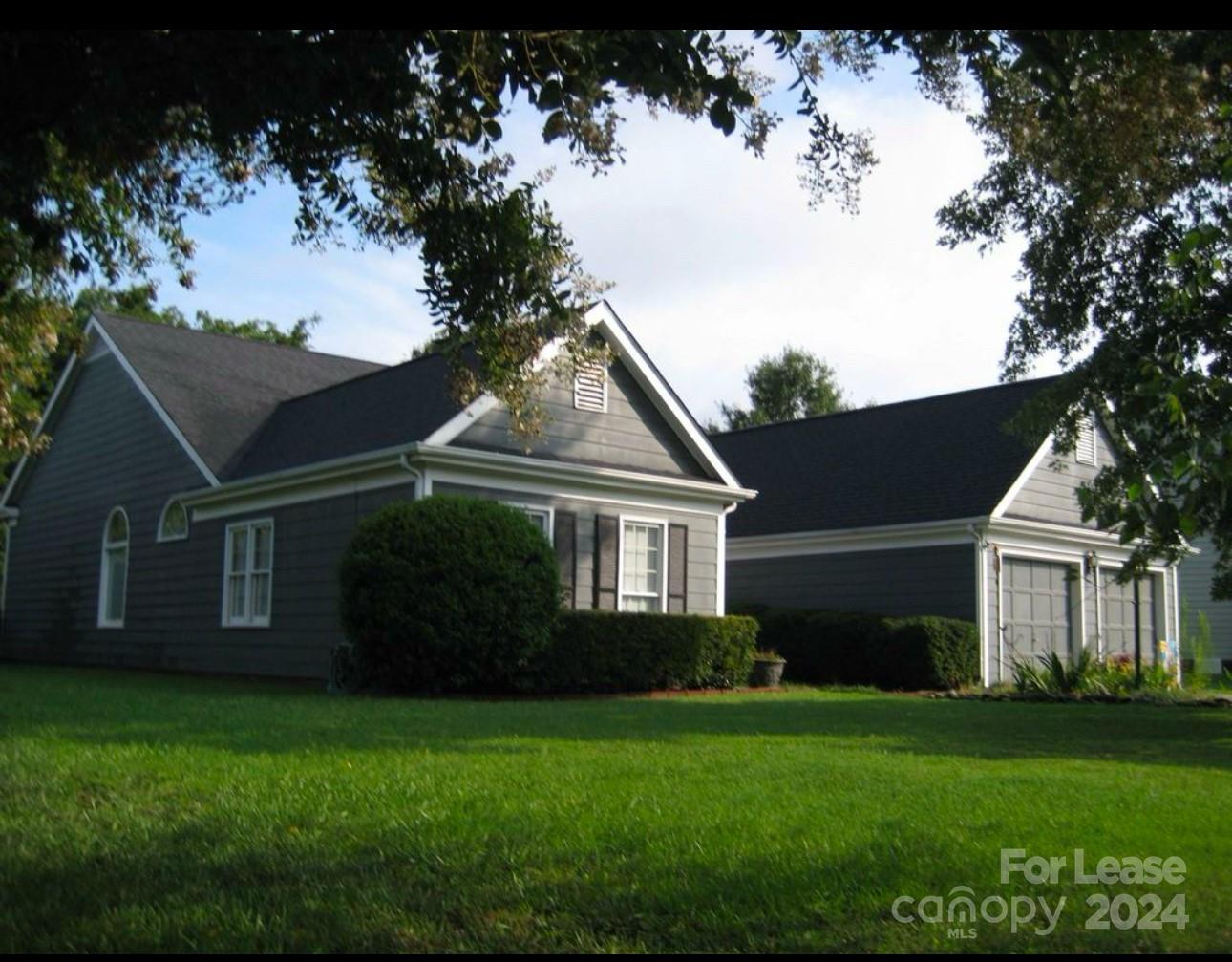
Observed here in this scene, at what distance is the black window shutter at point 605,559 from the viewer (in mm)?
19547

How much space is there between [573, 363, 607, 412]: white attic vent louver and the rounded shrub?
385cm

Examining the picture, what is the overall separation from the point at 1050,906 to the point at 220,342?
77.2 ft

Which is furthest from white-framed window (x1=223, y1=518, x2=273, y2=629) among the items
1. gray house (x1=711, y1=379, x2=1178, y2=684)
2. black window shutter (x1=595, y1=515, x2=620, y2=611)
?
gray house (x1=711, y1=379, x2=1178, y2=684)

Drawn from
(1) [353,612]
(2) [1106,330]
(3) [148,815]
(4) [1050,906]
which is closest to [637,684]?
(1) [353,612]

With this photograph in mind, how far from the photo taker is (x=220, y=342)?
26.0 meters

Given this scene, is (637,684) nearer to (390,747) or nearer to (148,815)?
(390,747)

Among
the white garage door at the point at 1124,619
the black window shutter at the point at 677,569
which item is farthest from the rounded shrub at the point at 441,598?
the white garage door at the point at 1124,619

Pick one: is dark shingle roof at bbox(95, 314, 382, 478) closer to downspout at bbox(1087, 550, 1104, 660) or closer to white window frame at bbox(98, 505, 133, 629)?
white window frame at bbox(98, 505, 133, 629)

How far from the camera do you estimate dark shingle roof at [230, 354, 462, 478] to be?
62.2 ft

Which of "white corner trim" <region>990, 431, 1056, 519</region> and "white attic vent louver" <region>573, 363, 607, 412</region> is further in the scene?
"white corner trim" <region>990, 431, 1056, 519</region>

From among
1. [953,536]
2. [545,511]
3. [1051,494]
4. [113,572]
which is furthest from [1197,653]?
[113,572]

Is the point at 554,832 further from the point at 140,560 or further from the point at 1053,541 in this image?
the point at 1053,541

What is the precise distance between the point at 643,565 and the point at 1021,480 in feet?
24.8

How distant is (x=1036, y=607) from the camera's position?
Answer: 78.8ft
